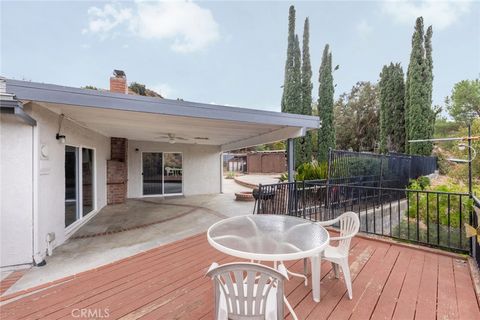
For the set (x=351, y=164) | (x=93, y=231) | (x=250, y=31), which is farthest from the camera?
(x=250, y=31)

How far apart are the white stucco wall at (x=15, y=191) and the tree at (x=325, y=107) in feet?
39.0

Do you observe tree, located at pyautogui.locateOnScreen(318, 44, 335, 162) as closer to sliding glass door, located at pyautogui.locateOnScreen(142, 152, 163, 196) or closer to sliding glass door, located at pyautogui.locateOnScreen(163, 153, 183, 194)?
sliding glass door, located at pyautogui.locateOnScreen(163, 153, 183, 194)

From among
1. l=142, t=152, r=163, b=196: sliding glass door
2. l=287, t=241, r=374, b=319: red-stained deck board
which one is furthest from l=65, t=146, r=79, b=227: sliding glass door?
l=287, t=241, r=374, b=319: red-stained deck board

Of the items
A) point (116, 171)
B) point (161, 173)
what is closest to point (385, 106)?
point (161, 173)

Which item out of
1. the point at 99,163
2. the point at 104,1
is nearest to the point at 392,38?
the point at 104,1

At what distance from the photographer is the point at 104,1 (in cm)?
839

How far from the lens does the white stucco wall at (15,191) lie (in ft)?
9.91

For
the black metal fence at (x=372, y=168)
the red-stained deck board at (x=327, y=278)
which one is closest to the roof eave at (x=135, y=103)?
the black metal fence at (x=372, y=168)

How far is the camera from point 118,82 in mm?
5930

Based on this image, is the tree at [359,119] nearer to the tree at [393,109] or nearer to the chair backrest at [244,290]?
the tree at [393,109]

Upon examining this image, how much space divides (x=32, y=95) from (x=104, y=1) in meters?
7.99

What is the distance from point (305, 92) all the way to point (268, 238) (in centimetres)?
1253

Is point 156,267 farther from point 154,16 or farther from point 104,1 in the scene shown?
point 154,16

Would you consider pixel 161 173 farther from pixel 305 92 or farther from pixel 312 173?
pixel 305 92
